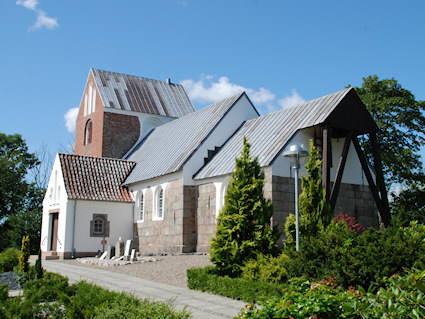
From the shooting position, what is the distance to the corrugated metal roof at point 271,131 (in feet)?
53.7

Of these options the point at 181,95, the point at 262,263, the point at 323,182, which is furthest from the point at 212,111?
the point at 262,263

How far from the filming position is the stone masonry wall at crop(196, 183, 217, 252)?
17641mm

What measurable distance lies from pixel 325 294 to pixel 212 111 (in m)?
17.5

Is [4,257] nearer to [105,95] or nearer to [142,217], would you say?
[142,217]

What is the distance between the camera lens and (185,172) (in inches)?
744

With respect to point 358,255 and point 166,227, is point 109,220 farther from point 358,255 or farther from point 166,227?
point 358,255

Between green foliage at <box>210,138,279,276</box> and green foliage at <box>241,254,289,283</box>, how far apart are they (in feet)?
1.33

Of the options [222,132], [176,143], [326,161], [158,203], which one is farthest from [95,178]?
[326,161]

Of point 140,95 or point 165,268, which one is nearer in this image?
point 165,268

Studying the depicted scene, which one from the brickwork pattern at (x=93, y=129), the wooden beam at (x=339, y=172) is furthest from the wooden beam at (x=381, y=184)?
the brickwork pattern at (x=93, y=129)

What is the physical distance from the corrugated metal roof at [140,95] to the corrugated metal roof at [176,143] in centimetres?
368

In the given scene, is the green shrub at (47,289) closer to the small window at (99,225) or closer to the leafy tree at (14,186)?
the small window at (99,225)

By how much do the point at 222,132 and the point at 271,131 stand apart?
9.61ft

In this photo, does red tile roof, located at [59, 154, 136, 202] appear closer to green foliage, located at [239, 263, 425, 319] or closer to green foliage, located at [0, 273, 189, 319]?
green foliage, located at [0, 273, 189, 319]
